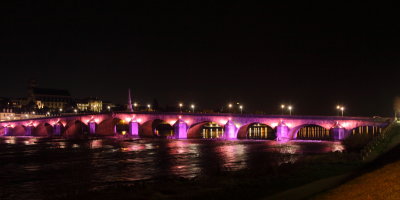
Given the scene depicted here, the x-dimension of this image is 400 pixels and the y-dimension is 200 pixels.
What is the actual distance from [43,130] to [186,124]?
6036cm

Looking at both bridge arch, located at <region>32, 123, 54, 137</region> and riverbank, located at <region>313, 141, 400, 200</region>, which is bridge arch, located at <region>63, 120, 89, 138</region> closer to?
bridge arch, located at <region>32, 123, 54, 137</region>

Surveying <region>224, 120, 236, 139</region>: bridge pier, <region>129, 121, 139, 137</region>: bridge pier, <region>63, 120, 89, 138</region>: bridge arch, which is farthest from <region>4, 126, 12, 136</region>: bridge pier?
<region>224, 120, 236, 139</region>: bridge pier

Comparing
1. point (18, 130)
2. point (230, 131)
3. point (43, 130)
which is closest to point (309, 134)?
point (230, 131)

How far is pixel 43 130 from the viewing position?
418 feet

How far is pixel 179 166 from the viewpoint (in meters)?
40.5

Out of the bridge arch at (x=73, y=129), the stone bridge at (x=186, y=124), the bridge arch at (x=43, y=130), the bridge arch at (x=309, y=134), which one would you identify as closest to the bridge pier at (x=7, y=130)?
the stone bridge at (x=186, y=124)

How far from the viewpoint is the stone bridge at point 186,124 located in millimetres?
69875

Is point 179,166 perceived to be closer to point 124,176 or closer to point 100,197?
point 124,176

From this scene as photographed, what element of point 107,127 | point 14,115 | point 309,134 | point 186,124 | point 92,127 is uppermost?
point 14,115

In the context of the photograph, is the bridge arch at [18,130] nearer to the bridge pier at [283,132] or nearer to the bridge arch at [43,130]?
the bridge arch at [43,130]

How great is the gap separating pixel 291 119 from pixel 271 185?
52.1m

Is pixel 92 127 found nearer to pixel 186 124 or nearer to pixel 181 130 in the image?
pixel 181 130

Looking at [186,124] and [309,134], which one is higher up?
[186,124]

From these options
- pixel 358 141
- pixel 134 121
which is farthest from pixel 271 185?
pixel 134 121
